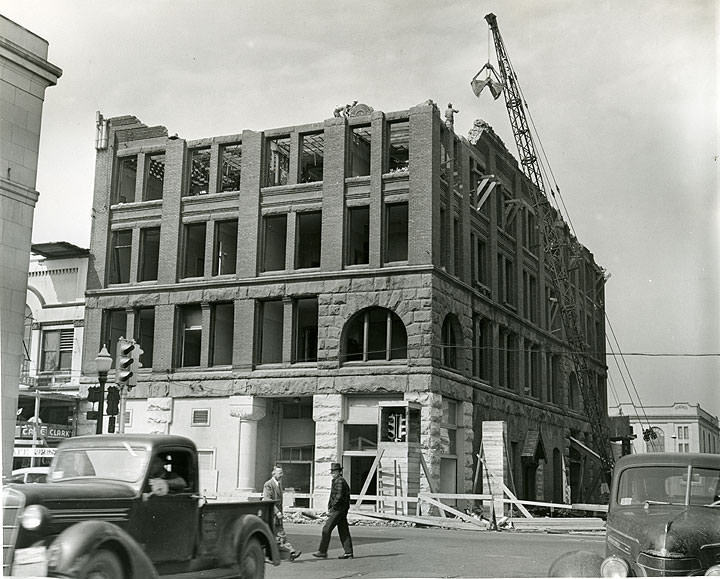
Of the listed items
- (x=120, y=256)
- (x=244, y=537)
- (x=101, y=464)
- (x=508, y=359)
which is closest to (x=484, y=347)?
(x=508, y=359)

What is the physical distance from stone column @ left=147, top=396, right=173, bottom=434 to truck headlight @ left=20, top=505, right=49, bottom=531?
13.1 metres

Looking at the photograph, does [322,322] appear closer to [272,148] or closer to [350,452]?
[350,452]

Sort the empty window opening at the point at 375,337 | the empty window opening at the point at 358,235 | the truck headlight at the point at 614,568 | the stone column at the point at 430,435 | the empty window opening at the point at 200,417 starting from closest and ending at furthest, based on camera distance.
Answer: the truck headlight at the point at 614,568 < the empty window opening at the point at 200,417 < the stone column at the point at 430,435 < the empty window opening at the point at 375,337 < the empty window opening at the point at 358,235

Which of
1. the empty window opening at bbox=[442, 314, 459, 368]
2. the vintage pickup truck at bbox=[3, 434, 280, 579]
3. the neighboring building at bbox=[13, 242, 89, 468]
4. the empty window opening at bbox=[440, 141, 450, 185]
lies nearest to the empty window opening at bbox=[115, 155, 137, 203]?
the neighboring building at bbox=[13, 242, 89, 468]

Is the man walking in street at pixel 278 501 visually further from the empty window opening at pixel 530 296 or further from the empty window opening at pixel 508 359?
the empty window opening at pixel 530 296

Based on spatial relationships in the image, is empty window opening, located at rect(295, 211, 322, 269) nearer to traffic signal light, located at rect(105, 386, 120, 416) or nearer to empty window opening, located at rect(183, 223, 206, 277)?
empty window opening, located at rect(183, 223, 206, 277)

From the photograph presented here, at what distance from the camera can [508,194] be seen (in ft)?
105

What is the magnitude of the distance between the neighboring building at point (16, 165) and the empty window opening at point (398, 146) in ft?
46.2

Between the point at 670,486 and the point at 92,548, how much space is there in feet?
20.4

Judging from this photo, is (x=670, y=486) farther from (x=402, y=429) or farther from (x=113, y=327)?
(x=402, y=429)

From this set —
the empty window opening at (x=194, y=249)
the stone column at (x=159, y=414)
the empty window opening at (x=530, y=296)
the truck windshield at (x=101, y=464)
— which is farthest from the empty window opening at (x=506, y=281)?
the truck windshield at (x=101, y=464)

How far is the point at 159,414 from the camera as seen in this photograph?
21531mm

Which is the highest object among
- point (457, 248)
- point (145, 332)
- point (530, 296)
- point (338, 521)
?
point (457, 248)

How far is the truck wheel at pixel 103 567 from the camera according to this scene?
26.9 ft
